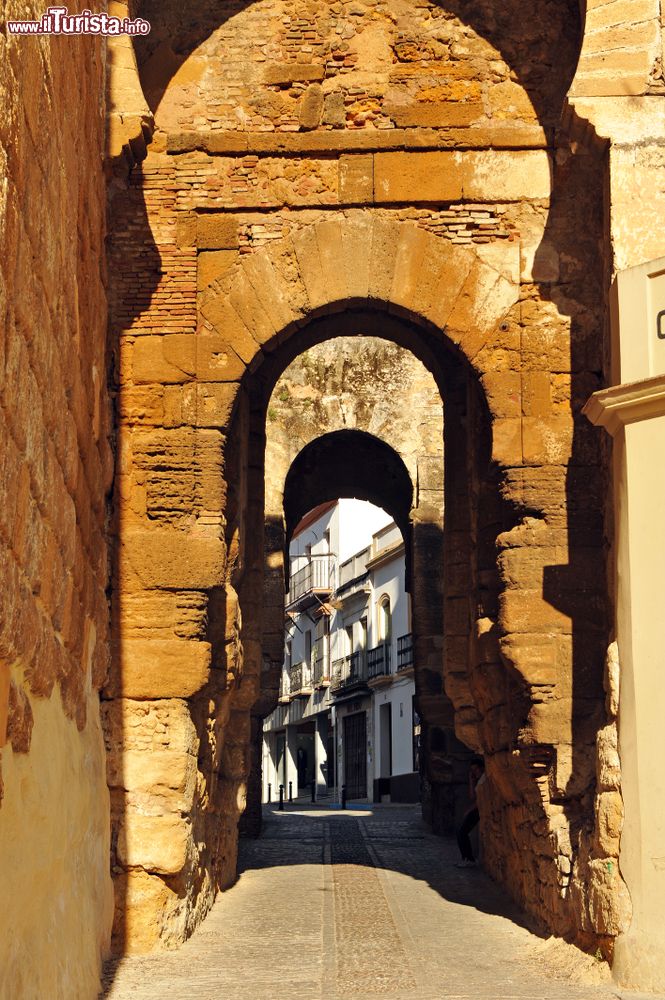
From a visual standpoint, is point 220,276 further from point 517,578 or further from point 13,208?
point 13,208

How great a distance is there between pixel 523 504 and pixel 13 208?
4.51 m

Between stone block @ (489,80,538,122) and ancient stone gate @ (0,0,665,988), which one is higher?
stone block @ (489,80,538,122)

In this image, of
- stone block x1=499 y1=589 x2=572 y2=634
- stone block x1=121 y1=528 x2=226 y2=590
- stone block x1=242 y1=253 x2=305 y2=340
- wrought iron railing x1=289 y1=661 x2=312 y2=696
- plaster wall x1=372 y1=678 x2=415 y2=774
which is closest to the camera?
stone block x1=499 y1=589 x2=572 y2=634

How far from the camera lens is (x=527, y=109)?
341 inches

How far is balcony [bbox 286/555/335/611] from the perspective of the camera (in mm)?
35438

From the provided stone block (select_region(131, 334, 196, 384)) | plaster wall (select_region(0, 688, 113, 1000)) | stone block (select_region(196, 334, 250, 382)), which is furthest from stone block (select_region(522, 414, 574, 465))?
plaster wall (select_region(0, 688, 113, 1000))

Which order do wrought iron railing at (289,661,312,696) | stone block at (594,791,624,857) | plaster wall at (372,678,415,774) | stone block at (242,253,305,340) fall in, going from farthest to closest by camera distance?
wrought iron railing at (289,661,312,696), plaster wall at (372,678,415,774), stone block at (242,253,305,340), stone block at (594,791,624,857)

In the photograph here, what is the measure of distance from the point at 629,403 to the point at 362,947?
3.27m

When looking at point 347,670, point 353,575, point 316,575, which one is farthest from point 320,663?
point 353,575

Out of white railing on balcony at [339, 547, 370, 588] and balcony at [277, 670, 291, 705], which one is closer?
white railing on balcony at [339, 547, 370, 588]

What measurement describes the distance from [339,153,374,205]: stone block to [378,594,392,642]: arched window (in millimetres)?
21941

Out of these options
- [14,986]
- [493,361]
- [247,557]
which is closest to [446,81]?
[493,361]

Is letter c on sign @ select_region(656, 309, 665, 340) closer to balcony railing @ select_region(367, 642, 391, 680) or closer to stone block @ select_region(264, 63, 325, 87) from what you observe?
stone block @ select_region(264, 63, 325, 87)

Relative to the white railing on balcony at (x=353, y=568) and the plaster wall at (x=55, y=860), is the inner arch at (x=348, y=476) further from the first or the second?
the white railing on balcony at (x=353, y=568)
